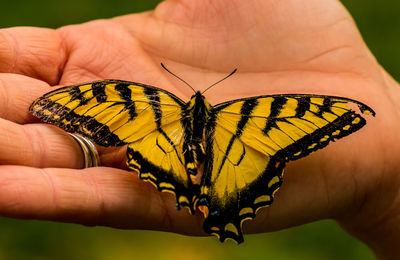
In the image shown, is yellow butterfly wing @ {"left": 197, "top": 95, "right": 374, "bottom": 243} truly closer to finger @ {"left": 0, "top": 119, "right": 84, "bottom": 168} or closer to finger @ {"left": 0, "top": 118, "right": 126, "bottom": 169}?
finger @ {"left": 0, "top": 118, "right": 126, "bottom": 169}

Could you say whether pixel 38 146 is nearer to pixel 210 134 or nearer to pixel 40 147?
pixel 40 147

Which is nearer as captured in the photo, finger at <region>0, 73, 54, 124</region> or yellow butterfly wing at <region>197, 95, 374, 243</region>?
yellow butterfly wing at <region>197, 95, 374, 243</region>

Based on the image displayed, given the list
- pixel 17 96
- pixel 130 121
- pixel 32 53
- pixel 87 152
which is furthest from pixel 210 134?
pixel 32 53

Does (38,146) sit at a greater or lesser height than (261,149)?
lesser

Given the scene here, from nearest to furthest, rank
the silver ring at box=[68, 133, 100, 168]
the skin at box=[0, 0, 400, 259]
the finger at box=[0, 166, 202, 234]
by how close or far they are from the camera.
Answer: the finger at box=[0, 166, 202, 234], the skin at box=[0, 0, 400, 259], the silver ring at box=[68, 133, 100, 168]

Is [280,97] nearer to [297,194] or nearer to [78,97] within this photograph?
[297,194]

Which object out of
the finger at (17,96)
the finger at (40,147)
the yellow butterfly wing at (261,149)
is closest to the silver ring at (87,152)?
the finger at (40,147)

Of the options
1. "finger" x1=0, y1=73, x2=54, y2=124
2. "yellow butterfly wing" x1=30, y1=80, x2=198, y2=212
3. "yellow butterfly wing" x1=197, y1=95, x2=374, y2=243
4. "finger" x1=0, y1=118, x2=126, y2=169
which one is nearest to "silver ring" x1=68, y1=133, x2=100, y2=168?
"finger" x1=0, y1=118, x2=126, y2=169
